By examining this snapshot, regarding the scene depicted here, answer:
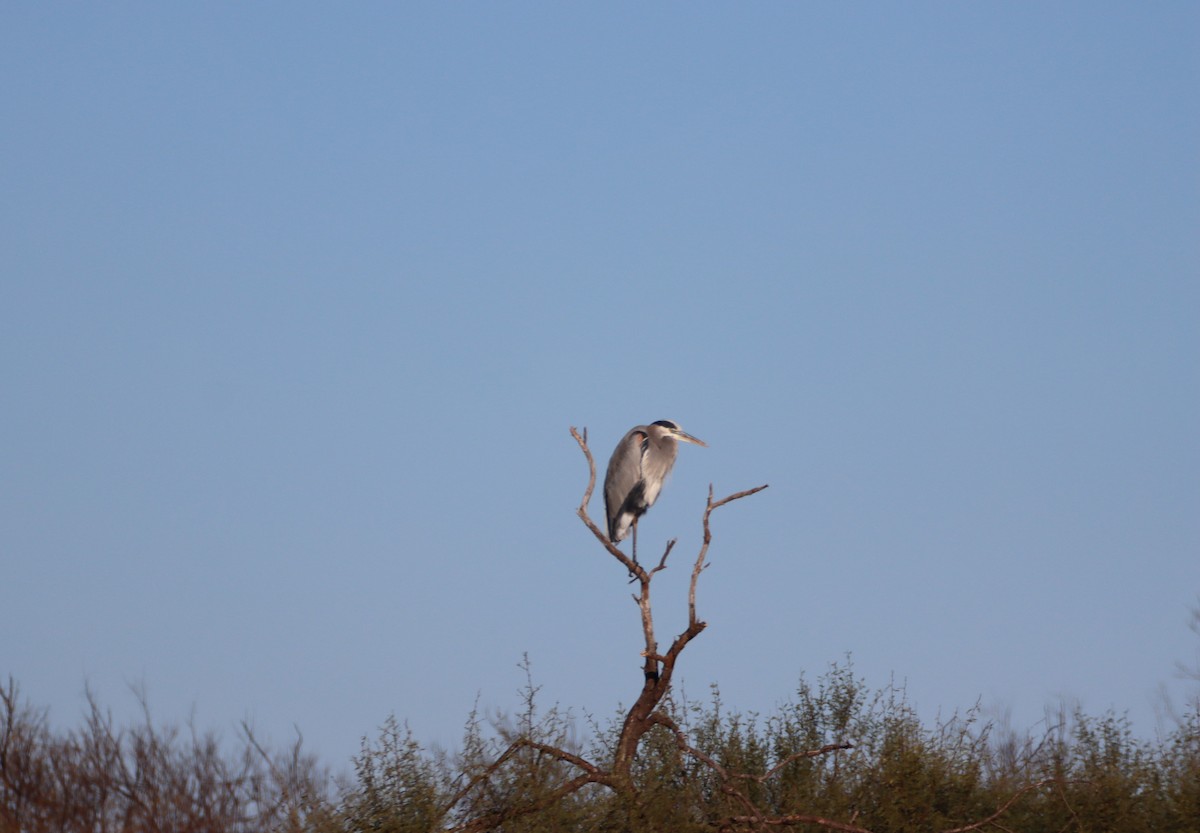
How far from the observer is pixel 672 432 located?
51.0 ft

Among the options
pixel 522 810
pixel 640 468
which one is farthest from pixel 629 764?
pixel 640 468

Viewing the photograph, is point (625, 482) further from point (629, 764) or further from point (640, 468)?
point (629, 764)

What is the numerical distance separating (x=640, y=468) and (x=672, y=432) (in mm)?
537

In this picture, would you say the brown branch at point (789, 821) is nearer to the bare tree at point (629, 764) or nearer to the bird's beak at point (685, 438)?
the bare tree at point (629, 764)

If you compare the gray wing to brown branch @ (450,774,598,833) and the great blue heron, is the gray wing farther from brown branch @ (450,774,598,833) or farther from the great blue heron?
brown branch @ (450,774,598,833)

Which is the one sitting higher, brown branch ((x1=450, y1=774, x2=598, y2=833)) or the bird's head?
the bird's head

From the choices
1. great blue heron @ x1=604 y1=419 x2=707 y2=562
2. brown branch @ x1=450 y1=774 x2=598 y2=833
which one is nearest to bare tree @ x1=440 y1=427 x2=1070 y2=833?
brown branch @ x1=450 y1=774 x2=598 y2=833

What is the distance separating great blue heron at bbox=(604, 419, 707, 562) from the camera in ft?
50.7

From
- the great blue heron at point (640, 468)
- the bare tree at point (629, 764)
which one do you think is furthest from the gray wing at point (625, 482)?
the bare tree at point (629, 764)

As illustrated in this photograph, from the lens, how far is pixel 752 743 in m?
13.8

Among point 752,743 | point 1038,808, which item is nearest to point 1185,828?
point 1038,808

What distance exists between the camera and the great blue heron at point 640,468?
15.4 meters

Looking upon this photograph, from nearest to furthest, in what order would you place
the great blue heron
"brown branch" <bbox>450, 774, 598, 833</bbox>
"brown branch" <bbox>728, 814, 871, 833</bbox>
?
"brown branch" <bbox>728, 814, 871, 833</bbox> → "brown branch" <bbox>450, 774, 598, 833</bbox> → the great blue heron

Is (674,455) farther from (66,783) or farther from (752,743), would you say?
(66,783)
